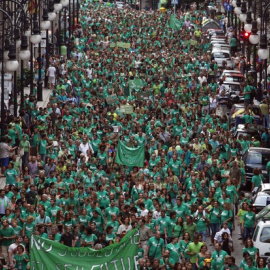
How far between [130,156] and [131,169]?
0.32m

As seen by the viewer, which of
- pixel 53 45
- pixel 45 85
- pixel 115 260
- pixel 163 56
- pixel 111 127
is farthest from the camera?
pixel 53 45

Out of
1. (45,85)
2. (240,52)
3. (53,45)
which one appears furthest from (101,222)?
(240,52)

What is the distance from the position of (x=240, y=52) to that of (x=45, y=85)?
57.0 ft

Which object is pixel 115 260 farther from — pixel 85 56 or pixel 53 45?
pixel 53 45

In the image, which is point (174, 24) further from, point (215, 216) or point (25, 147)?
point (215, 216)

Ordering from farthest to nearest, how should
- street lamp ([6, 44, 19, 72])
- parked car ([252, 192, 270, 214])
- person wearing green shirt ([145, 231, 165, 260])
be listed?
1. street lamp ([6, 44, 19, 72])
2. parked car ([252, 192, 270, 214])
3. person wearing green shirt ([145, 231, 165, 260])

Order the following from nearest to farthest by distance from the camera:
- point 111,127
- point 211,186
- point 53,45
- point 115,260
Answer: point 115,260 < point 211,186 < point 111,127 < point 53,45

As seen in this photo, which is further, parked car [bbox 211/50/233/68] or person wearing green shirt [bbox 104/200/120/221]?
parked car [bbox 211/50/233/68]

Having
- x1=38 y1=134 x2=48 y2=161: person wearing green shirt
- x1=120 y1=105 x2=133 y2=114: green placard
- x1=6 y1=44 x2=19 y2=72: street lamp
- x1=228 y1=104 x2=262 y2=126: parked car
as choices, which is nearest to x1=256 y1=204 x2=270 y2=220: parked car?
x1=38 y1=134 x2=48 y2=161: person wearing green shirt

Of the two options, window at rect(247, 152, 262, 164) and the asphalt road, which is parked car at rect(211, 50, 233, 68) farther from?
the asphalt road

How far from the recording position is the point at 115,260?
25.5 m

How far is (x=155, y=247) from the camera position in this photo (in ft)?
92.8

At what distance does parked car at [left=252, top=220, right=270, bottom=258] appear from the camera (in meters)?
29.0

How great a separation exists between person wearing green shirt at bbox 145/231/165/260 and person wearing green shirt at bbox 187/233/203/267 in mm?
577
